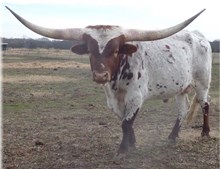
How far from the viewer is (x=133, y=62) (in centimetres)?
649

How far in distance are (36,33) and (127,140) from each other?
6.71 feet

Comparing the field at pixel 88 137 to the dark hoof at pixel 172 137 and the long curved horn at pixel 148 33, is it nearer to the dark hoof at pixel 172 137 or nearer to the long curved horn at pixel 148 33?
the dark hoof at pixel 172 137

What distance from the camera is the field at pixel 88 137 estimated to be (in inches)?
248

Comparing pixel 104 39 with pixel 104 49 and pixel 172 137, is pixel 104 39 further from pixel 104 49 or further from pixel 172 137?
pixel 172 137

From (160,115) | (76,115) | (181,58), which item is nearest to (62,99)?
(76,115)

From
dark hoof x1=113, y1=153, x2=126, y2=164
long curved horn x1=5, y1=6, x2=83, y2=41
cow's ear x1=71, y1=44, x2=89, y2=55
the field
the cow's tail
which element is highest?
long curved horn x1=5, y1=6, x2=83, y2=41

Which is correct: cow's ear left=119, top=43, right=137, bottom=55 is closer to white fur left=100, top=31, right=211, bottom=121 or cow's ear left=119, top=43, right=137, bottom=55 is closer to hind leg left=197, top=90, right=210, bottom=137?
white fur left=100, top=31, right=211, bottom=121

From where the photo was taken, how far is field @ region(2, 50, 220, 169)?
6309 millimetres

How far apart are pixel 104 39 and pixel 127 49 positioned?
1.47 feet

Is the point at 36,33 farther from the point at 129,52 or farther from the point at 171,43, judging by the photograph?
the point at 171,43

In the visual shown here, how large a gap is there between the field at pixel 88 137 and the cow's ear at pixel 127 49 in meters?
1.55

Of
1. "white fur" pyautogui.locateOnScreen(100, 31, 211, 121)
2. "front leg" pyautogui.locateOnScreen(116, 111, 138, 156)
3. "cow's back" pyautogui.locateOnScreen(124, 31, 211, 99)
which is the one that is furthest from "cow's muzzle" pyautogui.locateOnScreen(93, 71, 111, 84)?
"front leg" pyautogui.locateOnScreen(116, 111, 138, 156)

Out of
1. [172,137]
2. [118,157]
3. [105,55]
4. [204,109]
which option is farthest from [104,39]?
[204,109]

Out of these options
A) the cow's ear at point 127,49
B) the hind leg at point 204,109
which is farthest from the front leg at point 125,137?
the hind leg at point 204,109
